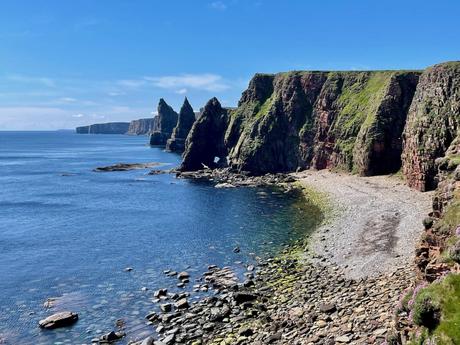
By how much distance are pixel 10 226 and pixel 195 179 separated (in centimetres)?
6289

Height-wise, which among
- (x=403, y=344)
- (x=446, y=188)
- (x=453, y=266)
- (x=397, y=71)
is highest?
(x=397, y=71)

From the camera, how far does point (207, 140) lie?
163 m

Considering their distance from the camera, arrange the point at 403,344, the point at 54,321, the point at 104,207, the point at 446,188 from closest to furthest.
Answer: the point at 403,344, the point at 446,188, the point at 54,321, the point at 104,207

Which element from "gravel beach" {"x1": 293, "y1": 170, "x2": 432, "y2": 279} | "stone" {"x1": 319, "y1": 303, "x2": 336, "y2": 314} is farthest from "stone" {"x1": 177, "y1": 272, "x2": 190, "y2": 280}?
"stone" {"x1": 319, "y1": 303, "x2": 336, "y2": 314}

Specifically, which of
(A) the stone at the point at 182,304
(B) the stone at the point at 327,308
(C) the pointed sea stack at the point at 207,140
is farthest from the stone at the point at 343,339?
(C) the pointed sea stack at the point at 207,140

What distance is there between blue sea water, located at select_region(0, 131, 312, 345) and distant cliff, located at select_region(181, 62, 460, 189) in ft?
89.1

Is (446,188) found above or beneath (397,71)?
beneath

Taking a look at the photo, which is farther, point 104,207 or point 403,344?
point 104,207

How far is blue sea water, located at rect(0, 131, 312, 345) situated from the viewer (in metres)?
41.1

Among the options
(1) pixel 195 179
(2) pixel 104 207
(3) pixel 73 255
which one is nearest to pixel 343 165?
(1) pixel 195 179

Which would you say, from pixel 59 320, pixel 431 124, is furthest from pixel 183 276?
pixel 431 124

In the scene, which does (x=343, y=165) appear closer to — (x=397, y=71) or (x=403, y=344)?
(x=397, y=71)

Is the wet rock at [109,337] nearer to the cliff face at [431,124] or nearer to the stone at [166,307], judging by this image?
the stone at [166,307]

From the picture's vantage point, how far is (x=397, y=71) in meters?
116
